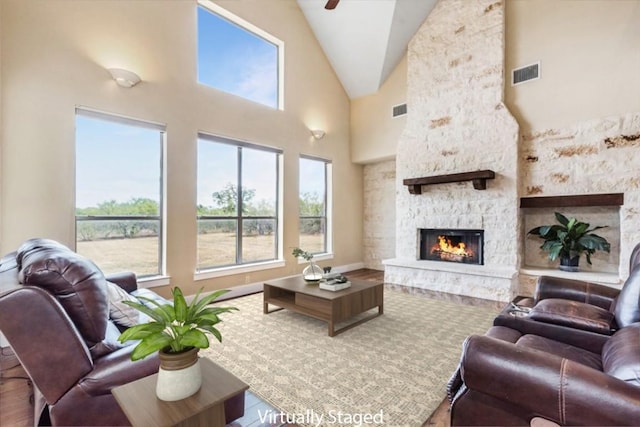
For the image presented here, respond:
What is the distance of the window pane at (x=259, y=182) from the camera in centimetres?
497

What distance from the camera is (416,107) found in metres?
5.62

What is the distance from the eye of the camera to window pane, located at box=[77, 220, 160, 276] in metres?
3.46

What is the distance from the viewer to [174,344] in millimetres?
1150

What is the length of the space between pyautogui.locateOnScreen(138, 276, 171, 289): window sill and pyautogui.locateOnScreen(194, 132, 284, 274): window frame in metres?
0.40

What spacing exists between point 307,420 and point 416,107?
211 inches

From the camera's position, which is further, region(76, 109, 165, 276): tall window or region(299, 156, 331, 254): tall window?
region(299, 156, 331, 254): tall window

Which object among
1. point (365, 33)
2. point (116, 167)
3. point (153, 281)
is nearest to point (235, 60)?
point (365, 33)

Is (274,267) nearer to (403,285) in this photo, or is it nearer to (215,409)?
(403,285)

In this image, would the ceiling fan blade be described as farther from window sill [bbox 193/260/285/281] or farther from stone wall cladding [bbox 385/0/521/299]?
window sill [bbox 193/260/285/281]

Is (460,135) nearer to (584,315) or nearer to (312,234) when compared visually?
(312,234)

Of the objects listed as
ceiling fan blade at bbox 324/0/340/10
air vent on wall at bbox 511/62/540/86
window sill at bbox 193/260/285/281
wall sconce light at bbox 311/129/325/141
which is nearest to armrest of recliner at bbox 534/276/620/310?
air vent on wall at bbox 511/62/540/86

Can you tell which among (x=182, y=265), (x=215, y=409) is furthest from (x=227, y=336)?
(x=215, y=409)

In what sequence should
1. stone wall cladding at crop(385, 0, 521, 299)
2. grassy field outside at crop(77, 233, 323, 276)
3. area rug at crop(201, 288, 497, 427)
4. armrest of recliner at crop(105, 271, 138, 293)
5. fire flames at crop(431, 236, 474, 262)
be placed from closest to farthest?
area rug at crop(201, 288, 497, 427) → armrest of recliner at crop(105, 271, 138, 293) → grassy field outside at crop(77, 233, 323, 276) → stone wall cladding at crop(385, 0, 521, 299) → fire flames at crop(431, 236, 474, 262)

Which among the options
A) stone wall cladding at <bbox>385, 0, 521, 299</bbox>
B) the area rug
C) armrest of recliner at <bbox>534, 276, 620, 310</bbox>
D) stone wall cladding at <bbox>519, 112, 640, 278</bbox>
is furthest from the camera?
stone wall cladding at <bbox>385, 0, 521, 299</bbox>
